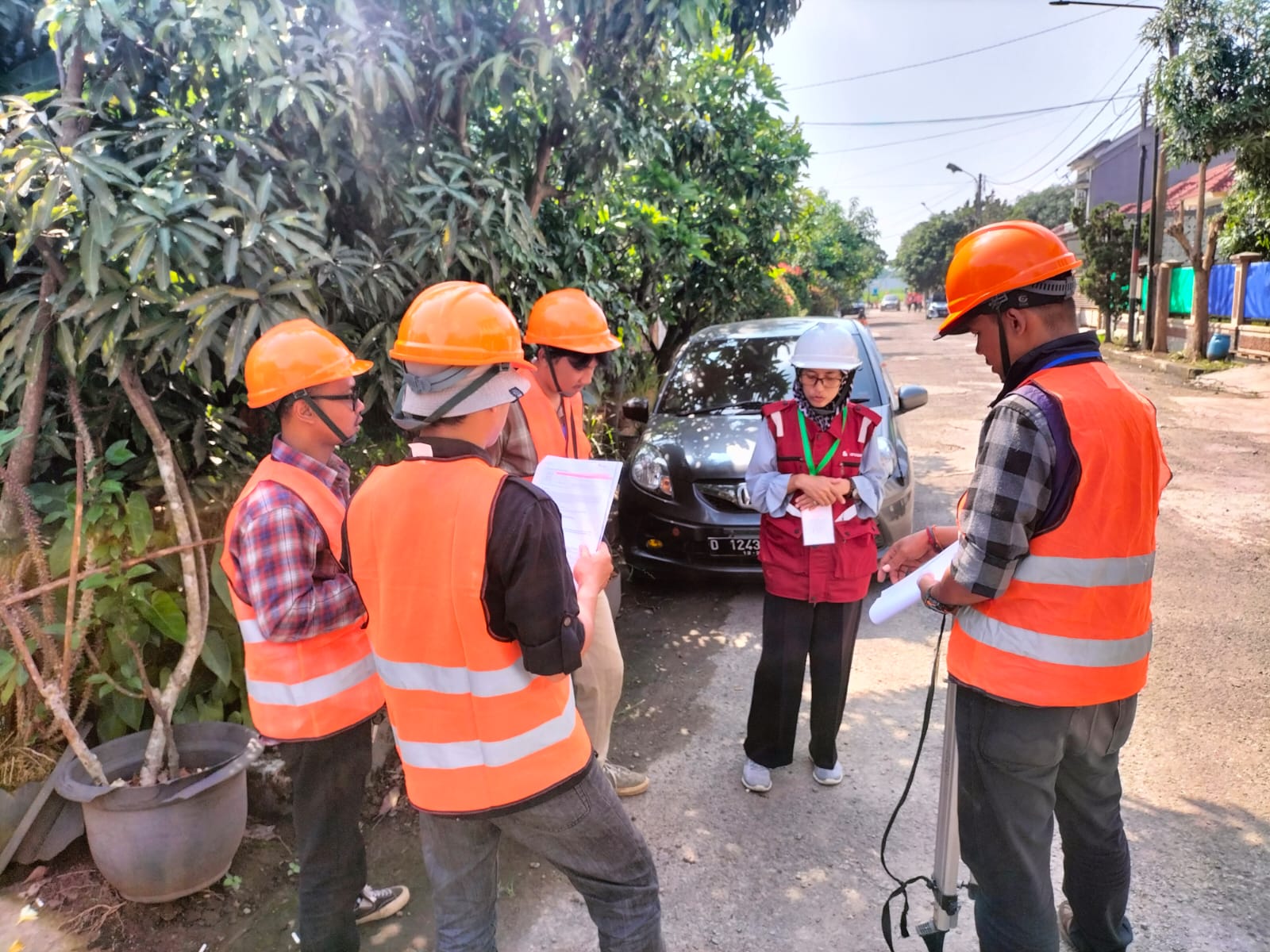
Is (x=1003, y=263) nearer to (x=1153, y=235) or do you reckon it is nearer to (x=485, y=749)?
(x=485, y=749)

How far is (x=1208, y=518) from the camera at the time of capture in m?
6.63

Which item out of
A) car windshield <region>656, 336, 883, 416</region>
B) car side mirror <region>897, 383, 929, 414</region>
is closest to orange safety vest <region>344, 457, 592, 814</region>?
car side mirror <region>897, 383, 929, 414</region>

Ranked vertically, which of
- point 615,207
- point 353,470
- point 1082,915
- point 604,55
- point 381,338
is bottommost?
point 1082,915

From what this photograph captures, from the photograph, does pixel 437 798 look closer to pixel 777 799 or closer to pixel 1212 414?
pixel 777 799

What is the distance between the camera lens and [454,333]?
166 centimetres

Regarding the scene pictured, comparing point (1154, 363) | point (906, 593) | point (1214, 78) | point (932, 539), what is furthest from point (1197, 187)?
point (906, 593)

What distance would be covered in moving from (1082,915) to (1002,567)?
1.14 metres

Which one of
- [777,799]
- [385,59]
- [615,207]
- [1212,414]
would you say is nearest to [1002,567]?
[777,799]

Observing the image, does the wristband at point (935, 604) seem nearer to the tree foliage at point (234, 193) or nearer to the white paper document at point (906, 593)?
the white paper document at point (906, 593)

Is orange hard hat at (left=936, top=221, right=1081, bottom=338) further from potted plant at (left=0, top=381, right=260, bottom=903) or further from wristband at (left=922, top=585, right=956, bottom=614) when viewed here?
potted plant at (left=0, top=381, right=260, bottom=903)

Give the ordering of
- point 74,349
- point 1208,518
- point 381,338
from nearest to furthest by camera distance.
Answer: point 74,349, point 381,338, point 1208,518

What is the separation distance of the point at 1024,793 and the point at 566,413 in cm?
184

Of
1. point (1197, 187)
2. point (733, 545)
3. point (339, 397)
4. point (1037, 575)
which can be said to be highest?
point (1197, 187)

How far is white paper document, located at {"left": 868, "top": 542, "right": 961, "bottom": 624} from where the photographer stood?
6.75 ft
